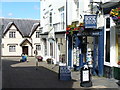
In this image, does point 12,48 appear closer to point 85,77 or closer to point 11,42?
point 11,42

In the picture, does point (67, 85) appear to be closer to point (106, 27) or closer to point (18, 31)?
point (106, 27)

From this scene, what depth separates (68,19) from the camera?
23109 mm

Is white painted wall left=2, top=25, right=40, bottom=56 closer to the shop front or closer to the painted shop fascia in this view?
the shop front

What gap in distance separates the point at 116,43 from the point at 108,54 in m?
1.08

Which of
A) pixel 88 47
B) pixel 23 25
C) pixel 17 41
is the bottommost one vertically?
pixel 88 47

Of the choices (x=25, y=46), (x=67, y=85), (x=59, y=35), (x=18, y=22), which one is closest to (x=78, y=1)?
(x=59, y=35)

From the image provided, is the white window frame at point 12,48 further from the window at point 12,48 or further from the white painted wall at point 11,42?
the white painted wall at point 11,42

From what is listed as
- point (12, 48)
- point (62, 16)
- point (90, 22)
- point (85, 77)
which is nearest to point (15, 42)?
point (12, 48)

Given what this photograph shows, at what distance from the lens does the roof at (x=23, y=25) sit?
5137 cm

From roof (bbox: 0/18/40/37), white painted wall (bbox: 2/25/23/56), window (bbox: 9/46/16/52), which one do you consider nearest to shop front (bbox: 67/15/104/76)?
white painted wall (bbox: 2/25/23/56)

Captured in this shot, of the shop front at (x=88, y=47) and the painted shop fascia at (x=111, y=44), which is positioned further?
the shop front at (x=88, y=47)

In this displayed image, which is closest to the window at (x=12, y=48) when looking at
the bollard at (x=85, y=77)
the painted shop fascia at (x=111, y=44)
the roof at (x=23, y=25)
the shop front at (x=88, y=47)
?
the roof at (x=23, y=25)

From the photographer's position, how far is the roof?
51372mm

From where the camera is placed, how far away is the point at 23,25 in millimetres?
54375
